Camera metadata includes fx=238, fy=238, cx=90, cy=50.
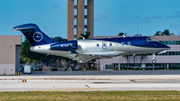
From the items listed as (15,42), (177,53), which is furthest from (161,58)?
(15,42)

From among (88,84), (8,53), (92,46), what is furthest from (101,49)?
(8,53)

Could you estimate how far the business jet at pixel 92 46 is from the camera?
41.3 meters

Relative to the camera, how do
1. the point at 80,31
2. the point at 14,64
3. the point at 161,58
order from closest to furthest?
the point at 14,64 < the point at 161,58 < the point at 80,31

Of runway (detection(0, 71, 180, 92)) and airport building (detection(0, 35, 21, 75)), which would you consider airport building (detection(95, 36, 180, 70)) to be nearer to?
airport building (detection(0, 35, 21, 75))

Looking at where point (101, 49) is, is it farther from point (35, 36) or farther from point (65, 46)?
point (35, 36)

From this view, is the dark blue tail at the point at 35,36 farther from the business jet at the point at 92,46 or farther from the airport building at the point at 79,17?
the airport building at the point at 79,17

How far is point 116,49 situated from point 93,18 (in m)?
69.8

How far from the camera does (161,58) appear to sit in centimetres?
7450

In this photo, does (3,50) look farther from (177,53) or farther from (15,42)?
(177,53)

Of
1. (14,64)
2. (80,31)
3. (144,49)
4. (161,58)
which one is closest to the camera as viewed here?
(144,49)

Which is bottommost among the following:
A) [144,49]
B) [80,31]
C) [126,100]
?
[126,100]

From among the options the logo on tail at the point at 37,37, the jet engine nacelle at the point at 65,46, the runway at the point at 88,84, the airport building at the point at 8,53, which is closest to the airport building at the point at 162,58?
the jet engine nacelle at the point at 65,46

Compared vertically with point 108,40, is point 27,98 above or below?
below

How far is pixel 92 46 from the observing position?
42.6 m
